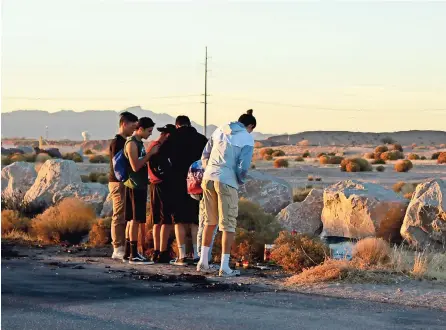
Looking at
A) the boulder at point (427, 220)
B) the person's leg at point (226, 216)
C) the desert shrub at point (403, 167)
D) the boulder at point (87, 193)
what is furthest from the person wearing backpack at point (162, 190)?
the desert shrub at point (403, 167)

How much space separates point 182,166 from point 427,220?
3774mm

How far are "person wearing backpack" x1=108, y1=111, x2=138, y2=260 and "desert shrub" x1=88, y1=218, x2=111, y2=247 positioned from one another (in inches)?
106

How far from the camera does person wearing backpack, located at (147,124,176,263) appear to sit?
13273mm

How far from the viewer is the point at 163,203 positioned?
13336 millimetres

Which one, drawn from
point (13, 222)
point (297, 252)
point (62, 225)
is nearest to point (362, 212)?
point (297, 252)

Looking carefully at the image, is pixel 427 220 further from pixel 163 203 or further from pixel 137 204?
pixel 137 204

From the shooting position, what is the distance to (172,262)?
528 inches

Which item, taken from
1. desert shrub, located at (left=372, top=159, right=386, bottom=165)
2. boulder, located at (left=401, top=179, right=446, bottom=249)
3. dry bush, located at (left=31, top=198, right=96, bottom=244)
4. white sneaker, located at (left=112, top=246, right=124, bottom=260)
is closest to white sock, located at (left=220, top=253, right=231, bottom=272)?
white sneaker, located at (left=112, top=246, right=124, bottom=260)

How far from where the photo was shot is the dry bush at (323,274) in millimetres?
11469

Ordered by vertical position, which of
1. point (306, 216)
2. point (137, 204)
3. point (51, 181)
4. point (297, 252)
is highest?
point (137, 204)

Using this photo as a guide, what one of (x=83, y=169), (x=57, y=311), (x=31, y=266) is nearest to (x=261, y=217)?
(x=31, y=266)

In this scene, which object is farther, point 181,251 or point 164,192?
point 164,192

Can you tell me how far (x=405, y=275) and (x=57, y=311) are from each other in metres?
4.35

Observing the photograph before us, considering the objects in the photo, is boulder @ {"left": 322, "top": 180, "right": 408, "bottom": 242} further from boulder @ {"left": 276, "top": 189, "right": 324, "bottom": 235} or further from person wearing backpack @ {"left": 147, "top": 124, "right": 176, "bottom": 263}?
person wearing backpack @ {"left": 147, "top": 124, "right": 176, "bottom": 263}
